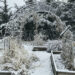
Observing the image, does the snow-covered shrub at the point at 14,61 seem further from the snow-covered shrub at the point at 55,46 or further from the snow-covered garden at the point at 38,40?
the snow-covered shrub at the point at 55,46

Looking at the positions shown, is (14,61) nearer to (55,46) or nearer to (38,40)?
(55,46)

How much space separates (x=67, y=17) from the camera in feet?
45.8

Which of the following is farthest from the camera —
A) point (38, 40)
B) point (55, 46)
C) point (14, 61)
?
point (38, 40)

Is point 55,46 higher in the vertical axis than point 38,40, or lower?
lower

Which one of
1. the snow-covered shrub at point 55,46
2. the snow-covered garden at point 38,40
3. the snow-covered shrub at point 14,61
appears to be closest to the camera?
the snow-covered shrub at point 14,61

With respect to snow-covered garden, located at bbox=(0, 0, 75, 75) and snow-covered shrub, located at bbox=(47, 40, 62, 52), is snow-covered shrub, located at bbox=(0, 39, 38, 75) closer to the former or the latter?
snow-covered garden, located at bbox=(0, 0, 75, 75)

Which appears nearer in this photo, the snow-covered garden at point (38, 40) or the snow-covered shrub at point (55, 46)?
the snow-covered garden at point (38, 40)

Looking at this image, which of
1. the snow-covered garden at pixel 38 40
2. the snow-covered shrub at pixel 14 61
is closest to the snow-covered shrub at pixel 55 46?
the snow-covered garden at pixel 38 40

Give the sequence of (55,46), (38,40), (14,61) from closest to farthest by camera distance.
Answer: (14,61), (55,46), (38,40)

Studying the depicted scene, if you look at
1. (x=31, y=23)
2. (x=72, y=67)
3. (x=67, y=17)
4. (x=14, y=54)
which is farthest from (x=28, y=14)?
(x=72, y=67)

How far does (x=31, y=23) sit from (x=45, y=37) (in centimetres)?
162

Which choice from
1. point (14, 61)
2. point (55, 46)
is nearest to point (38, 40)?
point (55, 46)

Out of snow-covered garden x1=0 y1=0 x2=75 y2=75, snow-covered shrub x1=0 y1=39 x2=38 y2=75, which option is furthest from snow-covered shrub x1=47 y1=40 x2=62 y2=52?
snow-covered shrub x1=0 y1=39 x2=38 y2=75

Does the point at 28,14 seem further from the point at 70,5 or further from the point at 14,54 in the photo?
the point at 14,54
